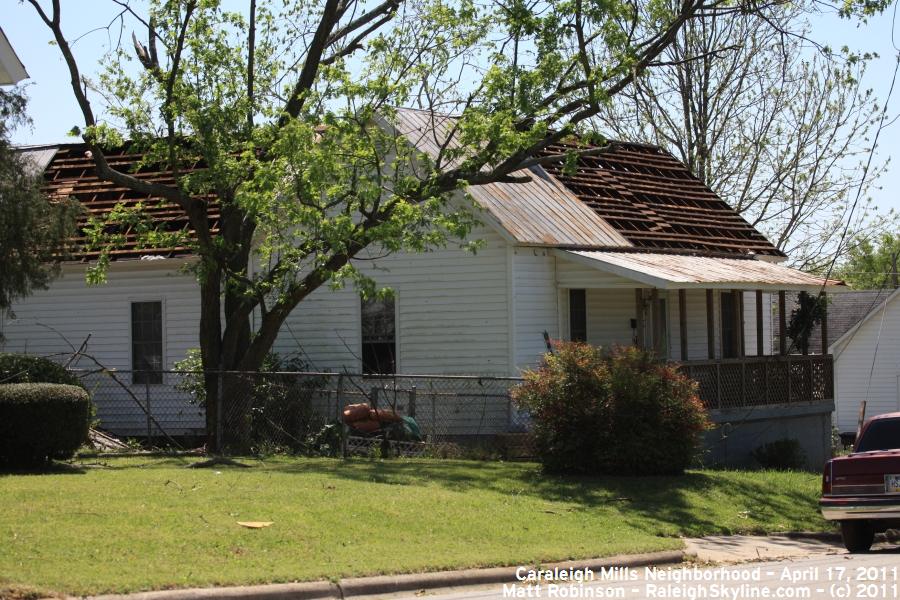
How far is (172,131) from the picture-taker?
20453 millimetres

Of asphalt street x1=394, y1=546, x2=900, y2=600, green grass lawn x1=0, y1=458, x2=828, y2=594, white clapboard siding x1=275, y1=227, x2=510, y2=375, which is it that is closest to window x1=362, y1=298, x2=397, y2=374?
white clapboard siding x1=275, y1=227, x2=510, y2=375

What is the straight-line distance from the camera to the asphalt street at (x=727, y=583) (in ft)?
33.9

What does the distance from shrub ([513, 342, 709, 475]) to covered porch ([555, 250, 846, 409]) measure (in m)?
4.54

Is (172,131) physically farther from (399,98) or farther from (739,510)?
(739,510)

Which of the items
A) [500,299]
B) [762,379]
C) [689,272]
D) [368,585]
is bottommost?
[368,585]

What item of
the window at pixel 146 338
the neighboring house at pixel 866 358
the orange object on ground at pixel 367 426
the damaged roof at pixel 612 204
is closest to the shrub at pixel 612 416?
the orange object on ground at pixel 367 426

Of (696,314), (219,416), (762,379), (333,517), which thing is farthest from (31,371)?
(696,314)

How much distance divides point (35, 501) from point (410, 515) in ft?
13.0

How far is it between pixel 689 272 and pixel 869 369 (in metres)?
26.7

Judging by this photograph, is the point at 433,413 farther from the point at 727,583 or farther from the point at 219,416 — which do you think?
the point at 727,583

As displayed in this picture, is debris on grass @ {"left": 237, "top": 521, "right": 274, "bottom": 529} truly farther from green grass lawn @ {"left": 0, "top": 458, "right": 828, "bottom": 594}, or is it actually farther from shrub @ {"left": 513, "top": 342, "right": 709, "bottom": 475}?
shrub @ {"left": 513, "top": 342, "right": 709, "bottom": 475}

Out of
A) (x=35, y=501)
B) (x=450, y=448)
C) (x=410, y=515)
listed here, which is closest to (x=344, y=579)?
(x=410, y=515)

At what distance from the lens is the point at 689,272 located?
78.8ft

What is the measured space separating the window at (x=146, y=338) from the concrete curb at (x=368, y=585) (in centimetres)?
1584
